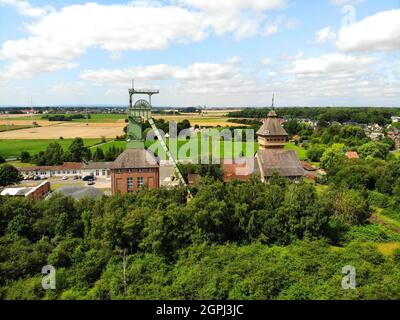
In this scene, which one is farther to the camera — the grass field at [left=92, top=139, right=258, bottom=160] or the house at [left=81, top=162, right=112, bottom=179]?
the grass field at [left=92, top=139, right=258, bottom=160]

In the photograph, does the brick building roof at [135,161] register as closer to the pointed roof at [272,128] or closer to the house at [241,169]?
the house at [241,169]

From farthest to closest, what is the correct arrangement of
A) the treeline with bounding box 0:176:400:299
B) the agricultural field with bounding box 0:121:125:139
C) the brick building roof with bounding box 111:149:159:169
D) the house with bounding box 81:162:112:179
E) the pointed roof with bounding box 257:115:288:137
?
the agricultural field with bounding box 0:121:125:139
the house with bounding box 81:162:112:179
the pointed roof with bounding box 257:115:288:137
the brick building roof with bounding box 111:149:159:169
the treeline with bounding box 0:176:400:299

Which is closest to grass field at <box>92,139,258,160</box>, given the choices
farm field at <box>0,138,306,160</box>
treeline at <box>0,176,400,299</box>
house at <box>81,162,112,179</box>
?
farm field at <box>0,138,306,160</box>

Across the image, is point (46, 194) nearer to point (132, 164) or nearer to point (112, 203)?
point (132, 164)

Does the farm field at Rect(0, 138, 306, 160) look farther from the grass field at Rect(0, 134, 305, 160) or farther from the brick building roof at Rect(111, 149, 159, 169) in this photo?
the brick building roof at Rect(111, 149, 159, 169)

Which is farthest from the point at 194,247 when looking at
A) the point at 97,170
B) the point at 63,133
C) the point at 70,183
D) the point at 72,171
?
the point at 63,133

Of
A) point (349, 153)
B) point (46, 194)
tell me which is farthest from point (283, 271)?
point (349, 153)

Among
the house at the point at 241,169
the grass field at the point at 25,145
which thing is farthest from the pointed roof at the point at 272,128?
the grass field at the point at 25,145
